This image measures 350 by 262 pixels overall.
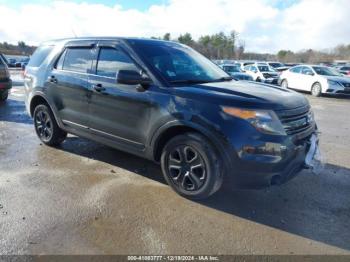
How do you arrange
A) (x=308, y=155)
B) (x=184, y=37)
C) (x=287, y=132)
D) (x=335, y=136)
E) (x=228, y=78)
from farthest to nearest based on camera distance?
(x=184, y=37) < (x=335, y=136) < (x=228, y=78) < (x=308, y=155) < (x=287, y=132)

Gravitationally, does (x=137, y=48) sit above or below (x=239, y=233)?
above

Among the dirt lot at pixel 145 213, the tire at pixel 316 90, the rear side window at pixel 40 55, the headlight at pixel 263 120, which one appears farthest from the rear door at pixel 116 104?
the tire at pixel 316 90

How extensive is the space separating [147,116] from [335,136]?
484cm

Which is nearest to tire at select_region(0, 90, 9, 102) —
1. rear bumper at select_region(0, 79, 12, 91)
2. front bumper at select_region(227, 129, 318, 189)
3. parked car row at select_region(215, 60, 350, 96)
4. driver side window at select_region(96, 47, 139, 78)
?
rear bumper at select_region(0, 79, 12, 91)

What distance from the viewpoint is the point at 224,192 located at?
12.8 ft

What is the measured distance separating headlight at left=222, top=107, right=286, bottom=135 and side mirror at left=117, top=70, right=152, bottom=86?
120cm

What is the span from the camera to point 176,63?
161 inches

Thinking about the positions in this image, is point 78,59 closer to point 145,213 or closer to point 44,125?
point 44,125

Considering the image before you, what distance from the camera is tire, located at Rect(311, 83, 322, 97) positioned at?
15.5 meters

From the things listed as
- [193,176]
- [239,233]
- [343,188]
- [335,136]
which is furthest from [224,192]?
[335,136]

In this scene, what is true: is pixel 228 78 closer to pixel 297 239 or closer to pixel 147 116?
pixel 147 116

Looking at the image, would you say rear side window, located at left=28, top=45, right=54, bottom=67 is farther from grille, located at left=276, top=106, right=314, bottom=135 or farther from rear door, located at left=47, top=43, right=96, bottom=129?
grille, located at left=276, top=106, right=314, bottom=135

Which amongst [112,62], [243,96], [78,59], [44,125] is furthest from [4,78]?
[243,96]

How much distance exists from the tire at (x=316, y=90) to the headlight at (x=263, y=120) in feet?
45.6
